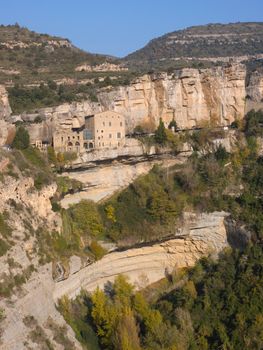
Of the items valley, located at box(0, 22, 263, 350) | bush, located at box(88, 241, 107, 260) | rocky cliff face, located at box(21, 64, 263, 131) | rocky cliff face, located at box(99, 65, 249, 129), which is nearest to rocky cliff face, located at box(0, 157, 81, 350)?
valley, located at box(0, 22, 263, 350)

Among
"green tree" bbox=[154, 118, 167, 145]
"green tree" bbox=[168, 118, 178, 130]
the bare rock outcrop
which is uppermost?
"green tree" bbox=[168, 118, 178, 130]

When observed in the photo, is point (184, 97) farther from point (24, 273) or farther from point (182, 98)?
point (24, 273)

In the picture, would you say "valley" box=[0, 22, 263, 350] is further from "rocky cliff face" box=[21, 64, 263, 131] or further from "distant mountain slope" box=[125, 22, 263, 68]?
"distant mountain slope" box=[125, 22, 263, 68]

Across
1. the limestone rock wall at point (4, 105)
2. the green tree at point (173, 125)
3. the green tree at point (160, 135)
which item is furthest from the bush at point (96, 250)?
the green tree at point (173, 125)

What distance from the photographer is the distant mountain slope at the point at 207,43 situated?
6353 cm

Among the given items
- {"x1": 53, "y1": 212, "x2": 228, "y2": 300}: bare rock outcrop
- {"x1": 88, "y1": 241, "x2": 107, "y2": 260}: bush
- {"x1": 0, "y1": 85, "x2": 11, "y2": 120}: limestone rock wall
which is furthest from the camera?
{"x1": 0, "y1": 85, "x2": 11, "y2": 120}: limestone rock wall

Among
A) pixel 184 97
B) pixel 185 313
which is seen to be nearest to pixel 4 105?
pixel 184 97

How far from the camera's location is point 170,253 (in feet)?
106

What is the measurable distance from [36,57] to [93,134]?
1593 cm

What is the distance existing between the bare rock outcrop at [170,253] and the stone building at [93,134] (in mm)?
5415

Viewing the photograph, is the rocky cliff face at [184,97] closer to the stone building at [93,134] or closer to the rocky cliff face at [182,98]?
the rocky cliff face at [182,98]

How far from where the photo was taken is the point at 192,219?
105 feet

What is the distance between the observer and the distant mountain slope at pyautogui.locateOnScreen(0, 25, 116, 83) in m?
42.0

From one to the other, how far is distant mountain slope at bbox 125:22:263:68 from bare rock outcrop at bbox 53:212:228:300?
30.5 m
